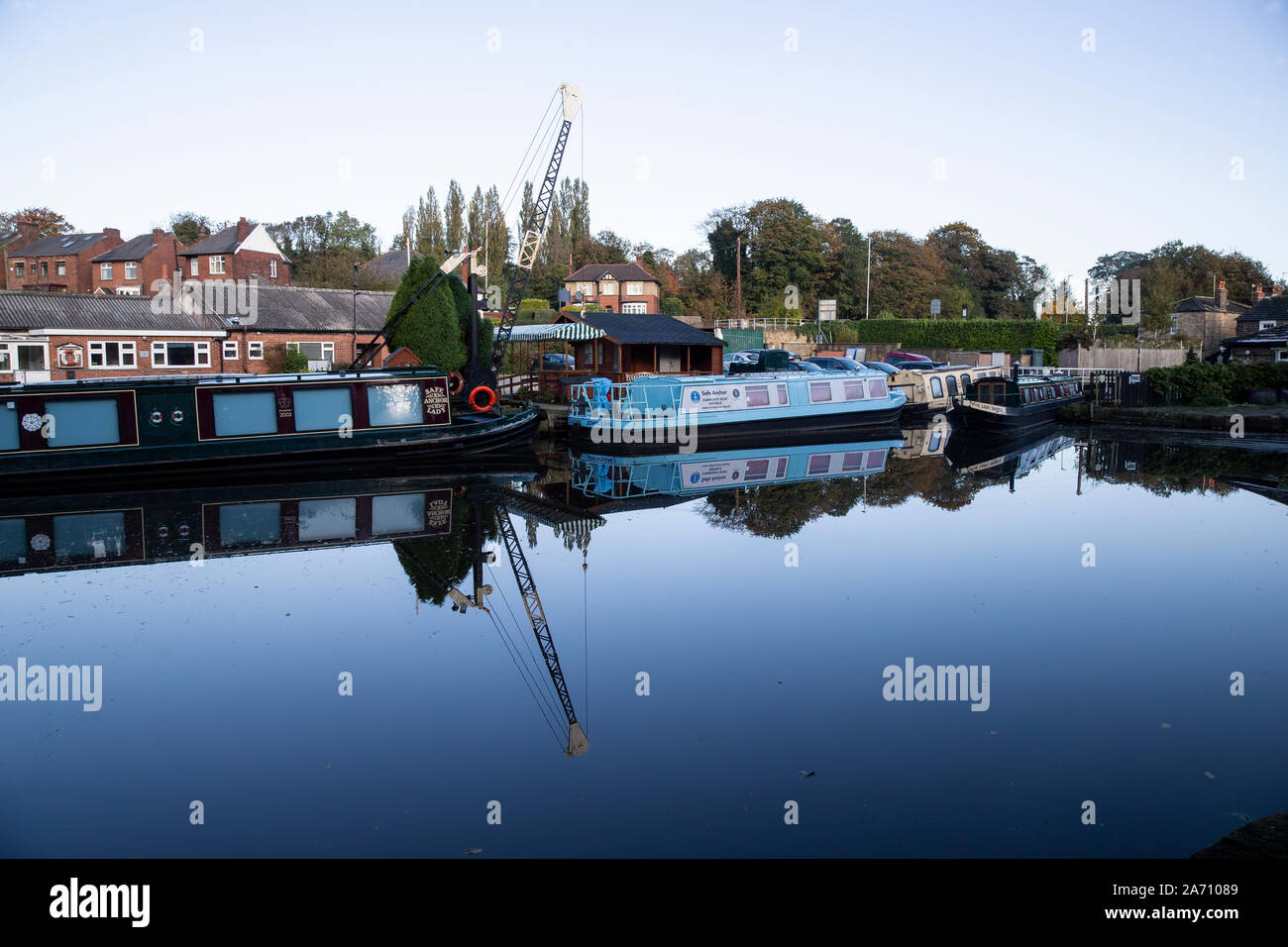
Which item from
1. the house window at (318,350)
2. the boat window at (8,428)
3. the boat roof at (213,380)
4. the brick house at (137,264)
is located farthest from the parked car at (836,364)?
the brick house at (137,264)

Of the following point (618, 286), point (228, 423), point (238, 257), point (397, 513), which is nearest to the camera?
point (397, 513)

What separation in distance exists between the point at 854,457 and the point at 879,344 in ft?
98.0

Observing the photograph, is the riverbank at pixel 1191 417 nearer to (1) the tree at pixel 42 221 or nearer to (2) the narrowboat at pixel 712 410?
(2) the narrowboat at pixel 712 410

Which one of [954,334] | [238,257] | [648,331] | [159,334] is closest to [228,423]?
[648,331]

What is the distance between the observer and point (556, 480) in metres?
18.6

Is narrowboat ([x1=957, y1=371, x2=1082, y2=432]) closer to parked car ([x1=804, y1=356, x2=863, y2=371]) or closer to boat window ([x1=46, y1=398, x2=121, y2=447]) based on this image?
parked car ([x1=804, y1=356, x2=863, y2=371])

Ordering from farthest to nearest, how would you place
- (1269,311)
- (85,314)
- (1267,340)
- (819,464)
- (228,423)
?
(1269,311)
(1267,340)
(85,314)
(819,464)
(228,423)

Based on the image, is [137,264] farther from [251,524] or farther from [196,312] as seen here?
[251,524]

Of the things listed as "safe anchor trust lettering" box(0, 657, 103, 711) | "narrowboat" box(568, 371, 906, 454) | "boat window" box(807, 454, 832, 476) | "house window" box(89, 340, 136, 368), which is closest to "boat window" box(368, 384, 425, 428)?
"narrowboat" box(568, 371, 906, 454)

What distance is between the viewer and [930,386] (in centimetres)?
3225

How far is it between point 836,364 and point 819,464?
12.7 meters

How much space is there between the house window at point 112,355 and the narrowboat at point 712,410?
1626cm
